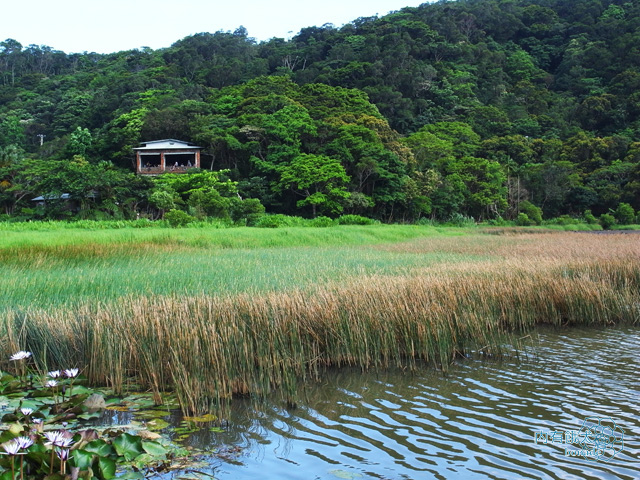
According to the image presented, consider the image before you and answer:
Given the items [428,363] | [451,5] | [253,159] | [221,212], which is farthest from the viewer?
[451,5]

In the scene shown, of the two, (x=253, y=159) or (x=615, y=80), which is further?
(x=615, y=80)

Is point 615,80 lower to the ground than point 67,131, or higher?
higher

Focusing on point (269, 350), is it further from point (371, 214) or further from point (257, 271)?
point (371, 214)

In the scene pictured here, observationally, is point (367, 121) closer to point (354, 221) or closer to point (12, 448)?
point (354, 221)

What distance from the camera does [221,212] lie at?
81.7 ft

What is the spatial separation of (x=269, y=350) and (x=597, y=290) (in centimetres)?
525

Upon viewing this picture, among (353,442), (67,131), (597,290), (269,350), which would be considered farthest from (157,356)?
(67,131)

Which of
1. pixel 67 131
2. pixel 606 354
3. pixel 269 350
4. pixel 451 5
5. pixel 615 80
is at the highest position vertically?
pixel 451 5

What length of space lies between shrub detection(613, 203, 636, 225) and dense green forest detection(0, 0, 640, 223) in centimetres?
13

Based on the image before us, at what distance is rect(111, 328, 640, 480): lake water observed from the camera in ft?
11.2

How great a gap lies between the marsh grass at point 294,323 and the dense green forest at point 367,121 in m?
18.3

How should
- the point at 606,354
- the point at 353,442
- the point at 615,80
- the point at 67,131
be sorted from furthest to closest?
the point at 615,80 < the point at 67,131 < the point at 606,354 < the point at 353,442

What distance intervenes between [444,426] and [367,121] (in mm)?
34087

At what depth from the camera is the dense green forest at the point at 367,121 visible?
30.4 meters
